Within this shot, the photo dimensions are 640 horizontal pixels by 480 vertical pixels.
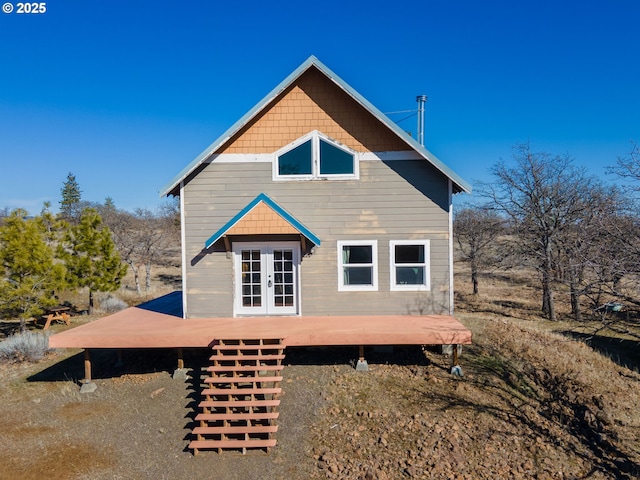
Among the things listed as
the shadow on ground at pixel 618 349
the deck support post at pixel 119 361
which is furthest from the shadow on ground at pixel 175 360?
the shadow on ground at pixel 618 349

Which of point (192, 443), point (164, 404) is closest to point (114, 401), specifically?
point (164, 404)

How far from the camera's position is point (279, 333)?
8.88 meters

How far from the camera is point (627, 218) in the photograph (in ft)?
37.5

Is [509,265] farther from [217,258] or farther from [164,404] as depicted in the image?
[164,404]

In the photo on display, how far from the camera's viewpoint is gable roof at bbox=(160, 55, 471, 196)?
9.81 meters

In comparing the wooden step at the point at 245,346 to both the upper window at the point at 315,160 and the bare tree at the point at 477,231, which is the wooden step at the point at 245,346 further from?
the bare tree at the point at 477,231

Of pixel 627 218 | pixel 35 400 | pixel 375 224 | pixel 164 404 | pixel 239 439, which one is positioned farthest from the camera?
pixel 627 218

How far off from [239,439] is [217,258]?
4824mm

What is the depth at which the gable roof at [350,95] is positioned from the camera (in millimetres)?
9812

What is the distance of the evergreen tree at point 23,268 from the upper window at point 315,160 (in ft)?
29.8

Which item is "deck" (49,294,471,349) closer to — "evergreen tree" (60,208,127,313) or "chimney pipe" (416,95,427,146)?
"chimney pipe" (416,95,427,146)

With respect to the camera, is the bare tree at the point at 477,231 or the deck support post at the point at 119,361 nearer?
the deck support post at the point at 119,361

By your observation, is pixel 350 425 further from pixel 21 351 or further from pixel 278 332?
pixel 21 351

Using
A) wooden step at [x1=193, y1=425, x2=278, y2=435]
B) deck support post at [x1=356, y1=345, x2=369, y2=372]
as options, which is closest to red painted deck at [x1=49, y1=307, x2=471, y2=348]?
deck support post at [x1=356, y1=345, x2=369, y2=372]
